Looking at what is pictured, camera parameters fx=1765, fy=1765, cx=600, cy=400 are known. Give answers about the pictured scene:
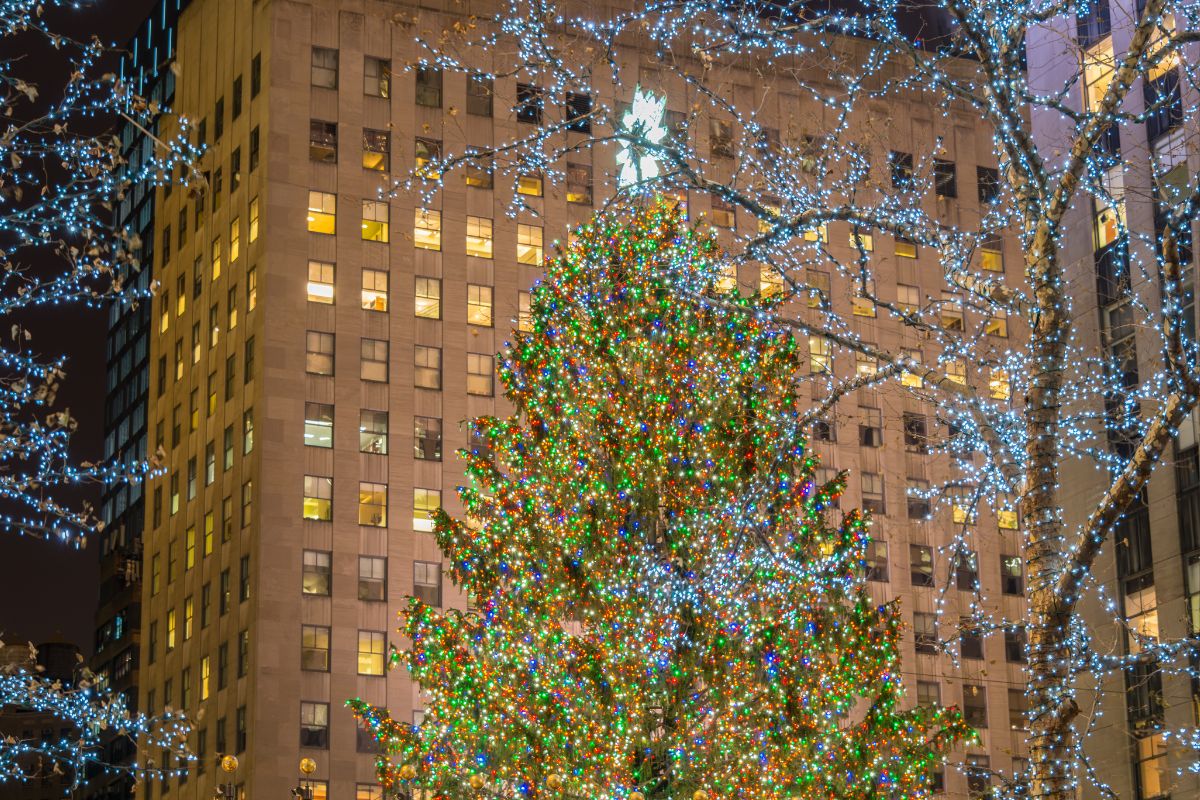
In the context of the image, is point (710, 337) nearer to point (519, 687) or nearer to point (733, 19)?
point (519, 687)

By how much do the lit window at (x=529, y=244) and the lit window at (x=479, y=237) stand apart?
4.09 ft

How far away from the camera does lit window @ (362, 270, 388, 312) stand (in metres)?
71.0

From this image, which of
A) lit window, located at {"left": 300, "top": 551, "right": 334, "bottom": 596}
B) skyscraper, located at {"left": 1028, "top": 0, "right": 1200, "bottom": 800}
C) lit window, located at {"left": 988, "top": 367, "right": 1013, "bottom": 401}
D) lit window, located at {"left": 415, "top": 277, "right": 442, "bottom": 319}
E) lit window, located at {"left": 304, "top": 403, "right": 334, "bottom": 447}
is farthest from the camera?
lit window, located at {"left": 415, "top": 277, "right": 442, "bottom": 319}

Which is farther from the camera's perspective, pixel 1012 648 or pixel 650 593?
pixel 1012 648

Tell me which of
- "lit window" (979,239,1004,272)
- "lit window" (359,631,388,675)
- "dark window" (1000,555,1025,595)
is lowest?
"lit window" (359,631,388,675)

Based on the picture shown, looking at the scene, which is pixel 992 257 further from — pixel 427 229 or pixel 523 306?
pixel 427 229

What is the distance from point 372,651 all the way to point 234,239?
19.4 metres

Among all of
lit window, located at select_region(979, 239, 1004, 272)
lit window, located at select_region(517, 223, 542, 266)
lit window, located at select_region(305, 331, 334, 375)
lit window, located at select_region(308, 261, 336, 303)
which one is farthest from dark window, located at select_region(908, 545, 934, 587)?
lit window, located at select_region(308, 261, 336, 303)

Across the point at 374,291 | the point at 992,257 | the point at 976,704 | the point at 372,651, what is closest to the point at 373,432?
the point at 374,291

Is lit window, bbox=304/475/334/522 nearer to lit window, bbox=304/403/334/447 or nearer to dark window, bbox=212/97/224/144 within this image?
lit window, bbox=304/403/334/447

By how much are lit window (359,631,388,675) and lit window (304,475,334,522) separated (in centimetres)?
483

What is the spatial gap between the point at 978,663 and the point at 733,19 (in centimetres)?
5887

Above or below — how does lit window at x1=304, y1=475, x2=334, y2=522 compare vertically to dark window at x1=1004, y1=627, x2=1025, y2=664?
above

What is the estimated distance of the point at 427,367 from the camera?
70.8m
